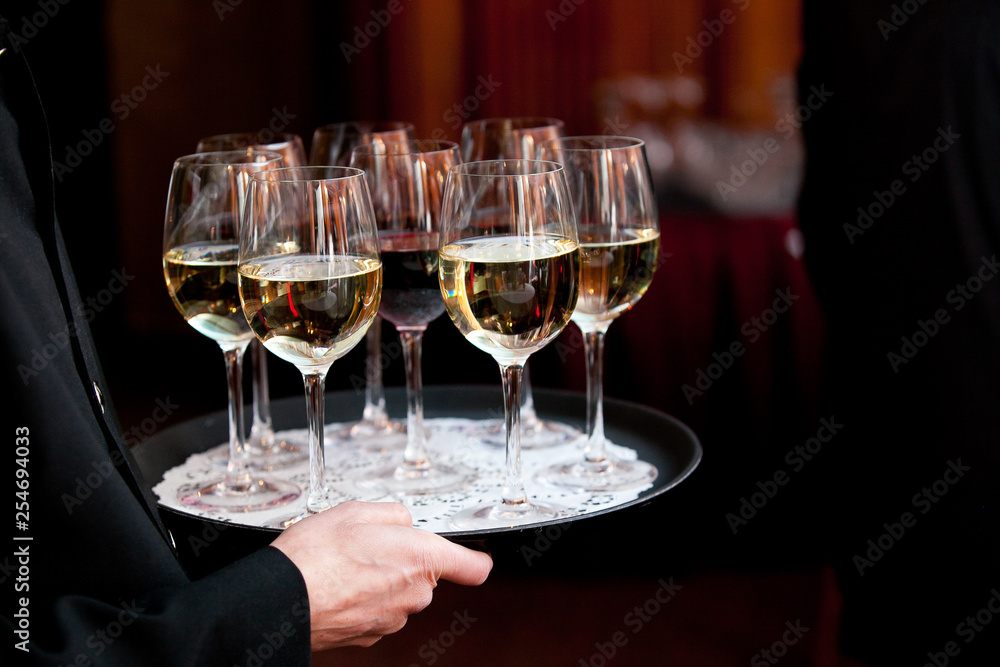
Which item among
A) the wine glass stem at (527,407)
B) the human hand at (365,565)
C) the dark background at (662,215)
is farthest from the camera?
the dark background at (662,215)

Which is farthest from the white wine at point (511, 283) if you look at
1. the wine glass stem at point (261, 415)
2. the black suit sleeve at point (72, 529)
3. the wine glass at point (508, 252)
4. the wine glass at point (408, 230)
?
the wine glass stem at point (261, 415)

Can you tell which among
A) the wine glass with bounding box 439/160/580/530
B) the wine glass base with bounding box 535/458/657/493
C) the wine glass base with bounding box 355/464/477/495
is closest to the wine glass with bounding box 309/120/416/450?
the wine glass base with bounding box 355/464/477/495

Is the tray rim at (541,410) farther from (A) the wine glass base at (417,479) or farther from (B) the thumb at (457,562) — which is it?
(A) the wine glass base at (417,479)

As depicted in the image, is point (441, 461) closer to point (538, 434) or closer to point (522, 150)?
point (538, 434)

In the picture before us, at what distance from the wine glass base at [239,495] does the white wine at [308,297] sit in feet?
0.66

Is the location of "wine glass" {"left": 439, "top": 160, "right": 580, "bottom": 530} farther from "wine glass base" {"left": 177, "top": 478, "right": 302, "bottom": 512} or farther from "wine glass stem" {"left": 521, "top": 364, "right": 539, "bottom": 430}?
"wine glass stem" {"left": 521, "top": 364, "right": 539, "bottom": 430}

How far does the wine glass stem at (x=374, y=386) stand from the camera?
4.35 feet

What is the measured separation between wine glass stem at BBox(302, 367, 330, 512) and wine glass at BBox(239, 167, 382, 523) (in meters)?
0.05

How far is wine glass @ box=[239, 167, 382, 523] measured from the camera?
94 cm

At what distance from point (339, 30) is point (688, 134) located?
1.48 m

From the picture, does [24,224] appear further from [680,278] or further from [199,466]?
[680,278]

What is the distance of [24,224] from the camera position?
84cm

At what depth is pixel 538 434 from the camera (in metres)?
1.32

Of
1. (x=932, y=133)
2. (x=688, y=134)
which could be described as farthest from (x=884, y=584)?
(x=688, y=134)
